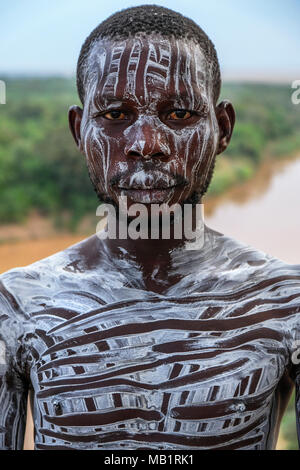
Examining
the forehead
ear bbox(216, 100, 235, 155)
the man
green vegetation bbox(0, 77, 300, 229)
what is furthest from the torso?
green vegetation bbox(0, 77, 300, 229)

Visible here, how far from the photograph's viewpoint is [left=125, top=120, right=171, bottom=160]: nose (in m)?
1.70

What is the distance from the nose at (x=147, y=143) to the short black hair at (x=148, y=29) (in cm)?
26

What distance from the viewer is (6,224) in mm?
14758

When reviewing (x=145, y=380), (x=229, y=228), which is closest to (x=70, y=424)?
(x=145, y=380)

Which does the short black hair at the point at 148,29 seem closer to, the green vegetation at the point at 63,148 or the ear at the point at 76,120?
the ear at the point at 76,120

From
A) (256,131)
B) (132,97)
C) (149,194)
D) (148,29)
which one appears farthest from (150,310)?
(256,131)

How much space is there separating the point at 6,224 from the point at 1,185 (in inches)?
44.5

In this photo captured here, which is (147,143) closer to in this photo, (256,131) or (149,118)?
(149,118)

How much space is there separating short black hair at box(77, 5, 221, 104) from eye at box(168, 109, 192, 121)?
0.19 meters

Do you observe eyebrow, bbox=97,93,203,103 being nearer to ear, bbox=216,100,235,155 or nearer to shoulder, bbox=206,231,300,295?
ear, bbox=216,100,235,155

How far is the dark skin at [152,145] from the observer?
1.72 m

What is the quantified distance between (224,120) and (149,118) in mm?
336

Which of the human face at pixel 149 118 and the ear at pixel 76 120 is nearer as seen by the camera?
the human face at pixel 149 118

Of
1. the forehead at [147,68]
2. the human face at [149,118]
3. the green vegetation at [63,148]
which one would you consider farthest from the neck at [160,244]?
the green vegetation at [63,148]
